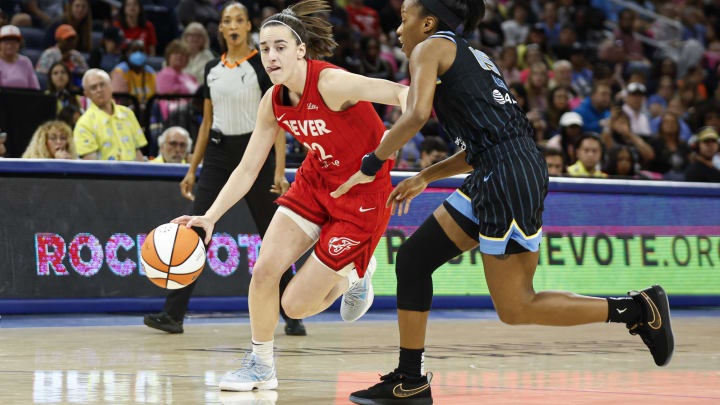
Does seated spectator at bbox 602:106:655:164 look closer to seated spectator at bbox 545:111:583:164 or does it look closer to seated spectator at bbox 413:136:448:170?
seated spectator at bbox 545:111:583:164

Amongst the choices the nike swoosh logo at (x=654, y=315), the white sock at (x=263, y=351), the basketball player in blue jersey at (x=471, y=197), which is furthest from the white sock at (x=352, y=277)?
the nike swoosh logo at (x=654, y=315)

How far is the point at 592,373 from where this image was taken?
6.22 m

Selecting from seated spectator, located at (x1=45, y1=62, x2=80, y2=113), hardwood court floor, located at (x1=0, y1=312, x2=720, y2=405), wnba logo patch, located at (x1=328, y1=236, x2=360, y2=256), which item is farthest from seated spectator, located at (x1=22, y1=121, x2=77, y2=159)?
wnba logo patch, located at (x1=328, y1=236, x2=360, y2=256)

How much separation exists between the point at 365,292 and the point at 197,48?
836 cm

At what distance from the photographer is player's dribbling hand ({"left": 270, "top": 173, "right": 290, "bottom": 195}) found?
7898 millimetres

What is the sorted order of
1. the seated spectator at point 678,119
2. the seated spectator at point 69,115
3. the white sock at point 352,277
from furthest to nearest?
the seated spectator at point 678,119 < the seated spectator at point 69,115 < the white sock at point 352,277

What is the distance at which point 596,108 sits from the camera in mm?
15211

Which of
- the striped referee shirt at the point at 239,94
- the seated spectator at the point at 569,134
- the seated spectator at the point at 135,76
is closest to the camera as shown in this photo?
the striped referee shirt at the point at 239,94

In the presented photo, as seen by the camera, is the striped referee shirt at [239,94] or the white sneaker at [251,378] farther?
the striped referee shirt at [239,94]

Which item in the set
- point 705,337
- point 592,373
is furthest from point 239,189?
point 705,337

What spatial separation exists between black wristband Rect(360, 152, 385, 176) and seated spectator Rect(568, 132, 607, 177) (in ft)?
23.9

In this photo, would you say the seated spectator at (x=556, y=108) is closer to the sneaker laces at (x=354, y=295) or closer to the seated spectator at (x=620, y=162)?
the seated spectator at (x=620, y=162)

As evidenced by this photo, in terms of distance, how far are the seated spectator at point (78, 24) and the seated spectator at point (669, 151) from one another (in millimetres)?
7578

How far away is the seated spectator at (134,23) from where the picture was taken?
14109 mm
